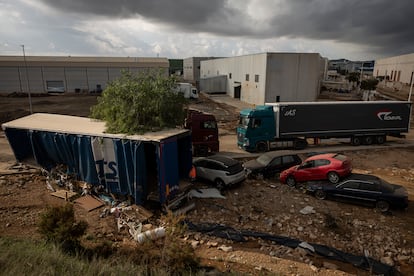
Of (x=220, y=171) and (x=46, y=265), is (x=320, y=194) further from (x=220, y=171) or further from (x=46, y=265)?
(x=46, y=265)

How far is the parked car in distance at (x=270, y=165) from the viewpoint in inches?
559

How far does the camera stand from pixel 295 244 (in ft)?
28.8

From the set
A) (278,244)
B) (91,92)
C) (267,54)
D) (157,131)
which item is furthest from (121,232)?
(91,92)

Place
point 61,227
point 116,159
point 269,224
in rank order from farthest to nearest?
1. point 116,159
2. point 269,224
3. point 61,227

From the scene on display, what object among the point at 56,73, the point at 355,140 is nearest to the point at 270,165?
the point at 355,140

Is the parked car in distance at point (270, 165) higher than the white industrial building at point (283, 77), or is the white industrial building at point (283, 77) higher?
the white industrial building at point (283, 77)

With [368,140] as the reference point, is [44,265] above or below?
above

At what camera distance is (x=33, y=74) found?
5094cm

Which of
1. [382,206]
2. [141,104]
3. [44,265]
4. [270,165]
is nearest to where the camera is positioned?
[44,265]

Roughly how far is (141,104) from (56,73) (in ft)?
162

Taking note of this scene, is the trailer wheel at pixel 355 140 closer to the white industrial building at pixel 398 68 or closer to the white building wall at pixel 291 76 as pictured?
the white building wall at pixel 291 76

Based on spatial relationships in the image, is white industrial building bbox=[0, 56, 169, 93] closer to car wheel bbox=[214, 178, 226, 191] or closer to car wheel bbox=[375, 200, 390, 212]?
car wheel bbox=[214, 178, 226, 191]

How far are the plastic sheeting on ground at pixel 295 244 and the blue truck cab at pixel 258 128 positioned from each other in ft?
31.7

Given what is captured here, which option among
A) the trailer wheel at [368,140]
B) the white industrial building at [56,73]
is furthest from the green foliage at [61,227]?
the white industrial building at [56,73]
